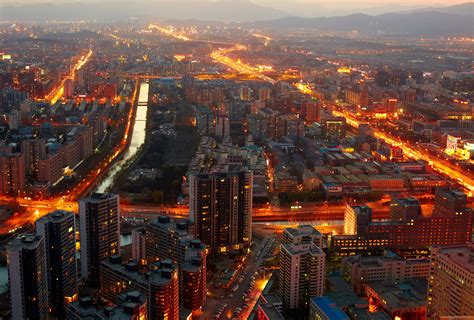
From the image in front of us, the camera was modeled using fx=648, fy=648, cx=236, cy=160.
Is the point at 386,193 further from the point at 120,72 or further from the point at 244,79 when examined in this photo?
the point at 120,72

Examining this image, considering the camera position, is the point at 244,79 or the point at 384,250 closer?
the point at 384,250

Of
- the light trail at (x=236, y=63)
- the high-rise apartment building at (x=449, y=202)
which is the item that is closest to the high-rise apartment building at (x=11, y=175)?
the high-rise apartment building at (x=449, y=202)

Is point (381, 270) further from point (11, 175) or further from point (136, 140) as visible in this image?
point (136, 140)

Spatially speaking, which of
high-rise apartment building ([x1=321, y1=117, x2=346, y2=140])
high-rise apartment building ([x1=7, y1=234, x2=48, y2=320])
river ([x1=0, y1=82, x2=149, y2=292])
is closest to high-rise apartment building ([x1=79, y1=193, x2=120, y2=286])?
river ([x1=0, y1=82, x2=149, y2=292])

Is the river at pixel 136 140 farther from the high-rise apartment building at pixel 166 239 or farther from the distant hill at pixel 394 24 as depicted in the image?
the distant hill at pixel 394 24

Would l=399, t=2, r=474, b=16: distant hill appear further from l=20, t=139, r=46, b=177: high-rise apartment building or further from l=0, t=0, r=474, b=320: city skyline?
l=20, t=139, r=46, b=177: high-rise apartment building

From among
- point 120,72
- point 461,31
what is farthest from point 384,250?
point 461,31

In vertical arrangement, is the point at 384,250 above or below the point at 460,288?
below
